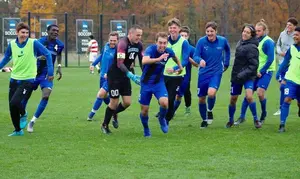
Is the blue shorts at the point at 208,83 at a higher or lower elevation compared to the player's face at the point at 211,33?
lower

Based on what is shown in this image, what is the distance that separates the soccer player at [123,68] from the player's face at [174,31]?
921 mm

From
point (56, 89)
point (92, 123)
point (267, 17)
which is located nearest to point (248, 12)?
point (267, 17)

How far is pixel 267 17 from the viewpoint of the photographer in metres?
58.0

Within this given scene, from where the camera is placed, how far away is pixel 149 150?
10.3 metres

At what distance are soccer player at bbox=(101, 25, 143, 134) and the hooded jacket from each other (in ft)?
6.53

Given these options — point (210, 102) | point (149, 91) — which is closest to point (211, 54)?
point (210, 102)

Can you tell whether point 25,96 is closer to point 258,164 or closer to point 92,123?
point 92,123

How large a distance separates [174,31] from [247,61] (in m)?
1.45

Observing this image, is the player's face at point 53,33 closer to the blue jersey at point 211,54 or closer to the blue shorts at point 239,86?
the blue jersey at point 211,54

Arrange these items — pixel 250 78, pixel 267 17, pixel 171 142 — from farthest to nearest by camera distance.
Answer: pixel 267 17 → pixel 250 78 → pixel 171 142

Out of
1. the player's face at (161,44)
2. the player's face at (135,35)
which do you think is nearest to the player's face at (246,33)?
the player's face at (161,44)

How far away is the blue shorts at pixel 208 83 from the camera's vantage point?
1305 centimetres

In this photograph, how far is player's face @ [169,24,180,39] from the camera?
1277 cm

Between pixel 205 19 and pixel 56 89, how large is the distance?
37.7m
